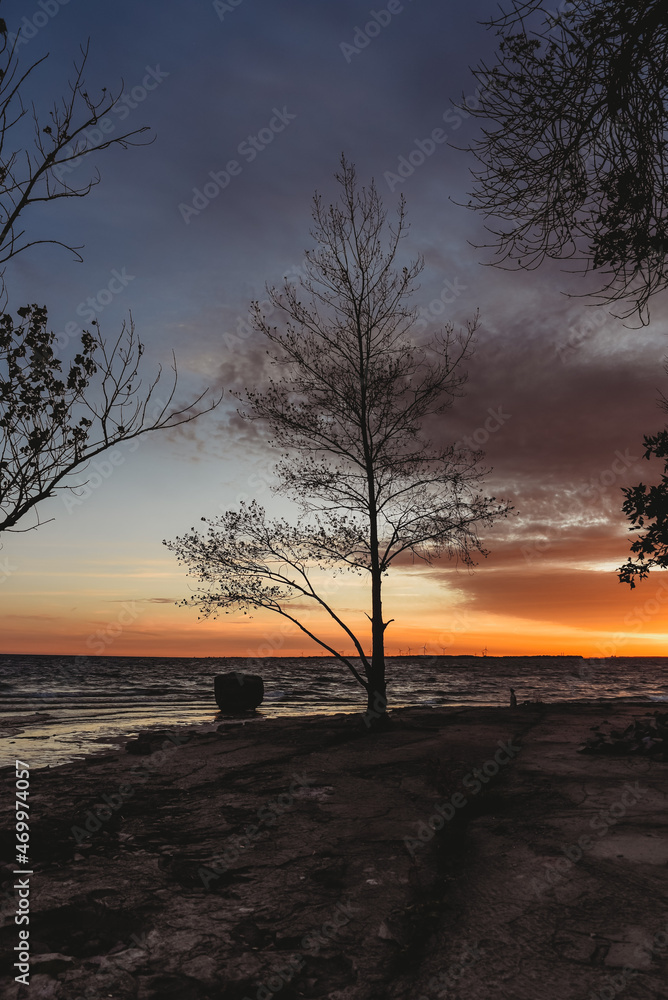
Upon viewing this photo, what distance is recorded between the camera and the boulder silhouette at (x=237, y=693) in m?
26.2

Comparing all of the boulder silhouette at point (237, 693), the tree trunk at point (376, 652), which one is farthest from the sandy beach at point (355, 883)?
the boulder silhouette at point (237, 693)

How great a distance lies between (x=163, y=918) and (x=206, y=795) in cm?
366

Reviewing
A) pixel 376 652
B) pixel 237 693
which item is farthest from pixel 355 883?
pixel 237 693

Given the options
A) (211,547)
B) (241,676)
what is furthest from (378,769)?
(241,676)

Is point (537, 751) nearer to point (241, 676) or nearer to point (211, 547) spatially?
point (211, 547)

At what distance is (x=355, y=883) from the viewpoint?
450 centimetres

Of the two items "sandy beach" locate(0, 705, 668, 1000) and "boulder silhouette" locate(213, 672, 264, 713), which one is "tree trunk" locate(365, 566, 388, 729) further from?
"boulder silhouette" locate(213, 672, 264, 713)

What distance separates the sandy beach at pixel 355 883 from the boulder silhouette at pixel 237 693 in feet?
59.6

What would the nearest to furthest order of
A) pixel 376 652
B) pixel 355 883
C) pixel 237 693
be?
pixel 355 883, pixel 376 652, pixel 237 693

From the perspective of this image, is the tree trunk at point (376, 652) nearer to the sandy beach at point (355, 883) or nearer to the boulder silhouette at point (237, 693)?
the sandy beach at point (355, 883)

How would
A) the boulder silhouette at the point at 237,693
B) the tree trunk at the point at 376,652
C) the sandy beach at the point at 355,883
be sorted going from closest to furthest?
the sandy beach at the point at 355,883 < the tree trunk at the point at 376,652 < the boulder silhouette at the point at 237,693

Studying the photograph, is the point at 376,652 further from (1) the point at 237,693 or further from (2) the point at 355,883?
(1) the point at 237,693

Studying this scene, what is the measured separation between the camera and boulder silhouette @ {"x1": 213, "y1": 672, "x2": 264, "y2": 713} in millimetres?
26188

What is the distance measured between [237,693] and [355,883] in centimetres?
2289
